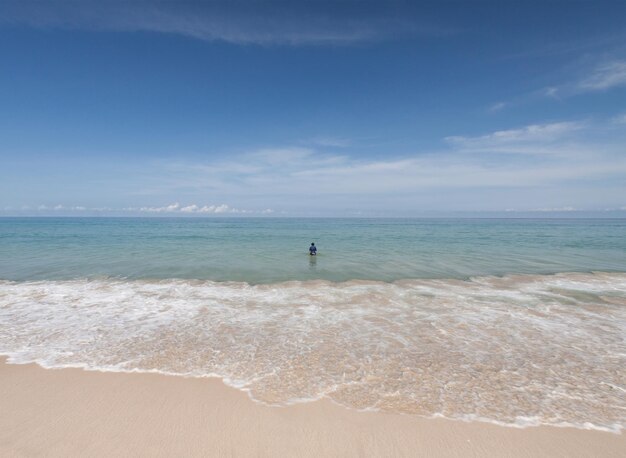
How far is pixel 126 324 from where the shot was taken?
1016 cm

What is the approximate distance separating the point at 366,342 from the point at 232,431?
4.74 metres

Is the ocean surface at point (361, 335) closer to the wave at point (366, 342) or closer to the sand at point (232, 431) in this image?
the wave at point (366, 342)

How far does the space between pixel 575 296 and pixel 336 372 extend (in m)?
13.7

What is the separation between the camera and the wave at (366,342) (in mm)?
6066

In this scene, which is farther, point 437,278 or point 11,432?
point 437,278

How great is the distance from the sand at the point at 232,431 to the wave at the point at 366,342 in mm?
350

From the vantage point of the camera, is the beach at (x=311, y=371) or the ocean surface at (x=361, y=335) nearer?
the beach at (x=311, y=371)

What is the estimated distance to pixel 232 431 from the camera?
511cm

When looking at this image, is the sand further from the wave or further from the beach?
the wave

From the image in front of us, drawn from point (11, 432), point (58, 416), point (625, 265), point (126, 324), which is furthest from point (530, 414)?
point (625, 265)

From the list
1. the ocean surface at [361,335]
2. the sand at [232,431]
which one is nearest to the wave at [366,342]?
the ocean surface at [361,335]

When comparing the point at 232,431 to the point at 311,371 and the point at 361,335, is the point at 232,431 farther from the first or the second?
the point at 361,335

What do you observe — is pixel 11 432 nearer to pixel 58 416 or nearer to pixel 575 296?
pixel 58 416

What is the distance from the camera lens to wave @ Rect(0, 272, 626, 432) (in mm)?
6066
